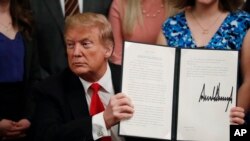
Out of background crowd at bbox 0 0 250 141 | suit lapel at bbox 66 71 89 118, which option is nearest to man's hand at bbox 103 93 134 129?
background crowd at bbox 0 0 250 141

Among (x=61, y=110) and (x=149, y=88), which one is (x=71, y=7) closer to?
(x=61, y=110)

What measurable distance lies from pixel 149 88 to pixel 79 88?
383 mm

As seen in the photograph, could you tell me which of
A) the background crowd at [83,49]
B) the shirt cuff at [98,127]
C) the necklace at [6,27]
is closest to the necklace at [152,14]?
the background crowd at [83,49]

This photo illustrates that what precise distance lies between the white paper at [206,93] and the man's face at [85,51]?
0.41 meters

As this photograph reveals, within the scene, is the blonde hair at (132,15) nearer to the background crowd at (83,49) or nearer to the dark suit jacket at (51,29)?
the background crowd at (83,49)

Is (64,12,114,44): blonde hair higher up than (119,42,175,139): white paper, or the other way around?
(64,12,114,44): blonde hair

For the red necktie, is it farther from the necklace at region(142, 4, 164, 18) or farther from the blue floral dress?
the necklace at region(142, 4, 164, 18)

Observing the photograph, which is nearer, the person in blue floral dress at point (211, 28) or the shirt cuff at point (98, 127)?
the shirt cuff at point (98, 127)

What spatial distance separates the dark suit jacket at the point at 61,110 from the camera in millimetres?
2191

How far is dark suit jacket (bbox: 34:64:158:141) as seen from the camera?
7.19 feet

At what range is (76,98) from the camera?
233 cm

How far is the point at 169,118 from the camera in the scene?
213cm

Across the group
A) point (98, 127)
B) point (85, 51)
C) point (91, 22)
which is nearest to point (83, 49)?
point (85, 51)

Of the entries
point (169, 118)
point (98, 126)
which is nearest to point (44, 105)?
point (98, 126)
